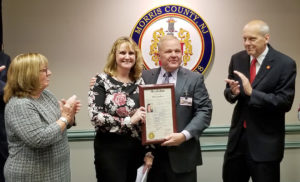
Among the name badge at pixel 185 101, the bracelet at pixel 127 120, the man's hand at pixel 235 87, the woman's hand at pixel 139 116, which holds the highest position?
the man's hand at pixel 235 87

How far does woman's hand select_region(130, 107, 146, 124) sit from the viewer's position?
2170 millimetres

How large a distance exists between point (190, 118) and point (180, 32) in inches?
52.6

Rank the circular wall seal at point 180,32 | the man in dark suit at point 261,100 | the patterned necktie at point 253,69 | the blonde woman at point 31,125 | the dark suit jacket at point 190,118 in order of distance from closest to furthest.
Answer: the blonde woman at point 31,125
the dark suit jacket at point 190,118
the man in dark suit at point 261,100
the patterned necktie at point 253,69
the circular wall seal at point 180,32

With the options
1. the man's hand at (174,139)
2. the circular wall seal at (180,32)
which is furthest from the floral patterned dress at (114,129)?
the circular wall seal at (180,32)

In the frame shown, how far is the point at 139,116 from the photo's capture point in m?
2.17

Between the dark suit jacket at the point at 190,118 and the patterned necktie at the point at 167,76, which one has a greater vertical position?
the patterned necktie at the point at 167,76

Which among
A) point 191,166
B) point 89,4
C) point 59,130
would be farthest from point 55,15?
point 191,166

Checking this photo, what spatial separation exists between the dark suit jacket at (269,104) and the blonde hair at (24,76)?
1482 millimetres

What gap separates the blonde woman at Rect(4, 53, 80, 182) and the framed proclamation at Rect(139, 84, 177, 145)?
20.4 inches

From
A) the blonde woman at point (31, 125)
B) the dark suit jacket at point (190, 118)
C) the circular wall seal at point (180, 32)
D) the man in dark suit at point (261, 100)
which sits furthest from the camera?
the circular wall seal at point (180, 32)

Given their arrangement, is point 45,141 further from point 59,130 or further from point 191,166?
point 191,166

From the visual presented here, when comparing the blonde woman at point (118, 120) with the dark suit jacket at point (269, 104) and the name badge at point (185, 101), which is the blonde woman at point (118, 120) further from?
the dark suit jacket at point (269, 104)

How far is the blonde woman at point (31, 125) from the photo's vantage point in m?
1.88

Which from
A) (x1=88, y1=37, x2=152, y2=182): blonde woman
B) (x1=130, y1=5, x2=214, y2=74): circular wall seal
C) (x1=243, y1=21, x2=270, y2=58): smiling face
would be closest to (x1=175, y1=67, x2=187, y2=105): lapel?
(x1=88, y1=37, x2=152, y2=182): blonde woman
